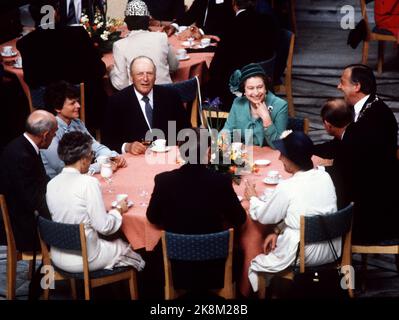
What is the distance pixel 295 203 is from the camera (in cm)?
415

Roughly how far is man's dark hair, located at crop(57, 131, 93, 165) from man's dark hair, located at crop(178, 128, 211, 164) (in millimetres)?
520

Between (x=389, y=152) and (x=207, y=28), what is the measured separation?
151 inches

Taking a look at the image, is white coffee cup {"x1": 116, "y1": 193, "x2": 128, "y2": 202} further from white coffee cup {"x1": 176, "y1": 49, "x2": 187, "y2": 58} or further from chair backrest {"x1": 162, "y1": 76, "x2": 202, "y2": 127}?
white coffee cup {"x1": 176, "y1": 49, "x2": 187, "y2": 58}

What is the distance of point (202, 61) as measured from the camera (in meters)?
7.15

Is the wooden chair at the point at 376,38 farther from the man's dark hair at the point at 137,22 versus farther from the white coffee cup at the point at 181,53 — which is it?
the man's dark hair at the point at 137,22

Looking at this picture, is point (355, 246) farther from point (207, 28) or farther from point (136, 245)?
point (207, 28)

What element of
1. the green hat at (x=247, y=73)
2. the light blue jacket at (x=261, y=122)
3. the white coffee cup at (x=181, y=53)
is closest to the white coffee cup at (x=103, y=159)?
the light blue jacket at (x=261, y=122)

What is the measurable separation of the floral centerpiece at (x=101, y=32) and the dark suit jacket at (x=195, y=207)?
11.0 feet

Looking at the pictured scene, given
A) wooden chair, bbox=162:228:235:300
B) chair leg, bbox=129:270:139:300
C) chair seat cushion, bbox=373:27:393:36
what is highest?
chair seat cushion, bbox=373:27:393:36

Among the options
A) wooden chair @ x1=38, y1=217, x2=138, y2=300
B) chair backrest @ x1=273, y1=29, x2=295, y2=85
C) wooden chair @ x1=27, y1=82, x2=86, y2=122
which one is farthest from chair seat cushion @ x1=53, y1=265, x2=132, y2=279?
chair backrest @ x1=273, y1=29, x2=295, y2=85

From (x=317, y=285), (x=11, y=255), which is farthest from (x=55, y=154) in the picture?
(x=317, y=285)

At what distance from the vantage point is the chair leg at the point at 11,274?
4668 mm

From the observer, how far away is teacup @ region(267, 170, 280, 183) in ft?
15.5
